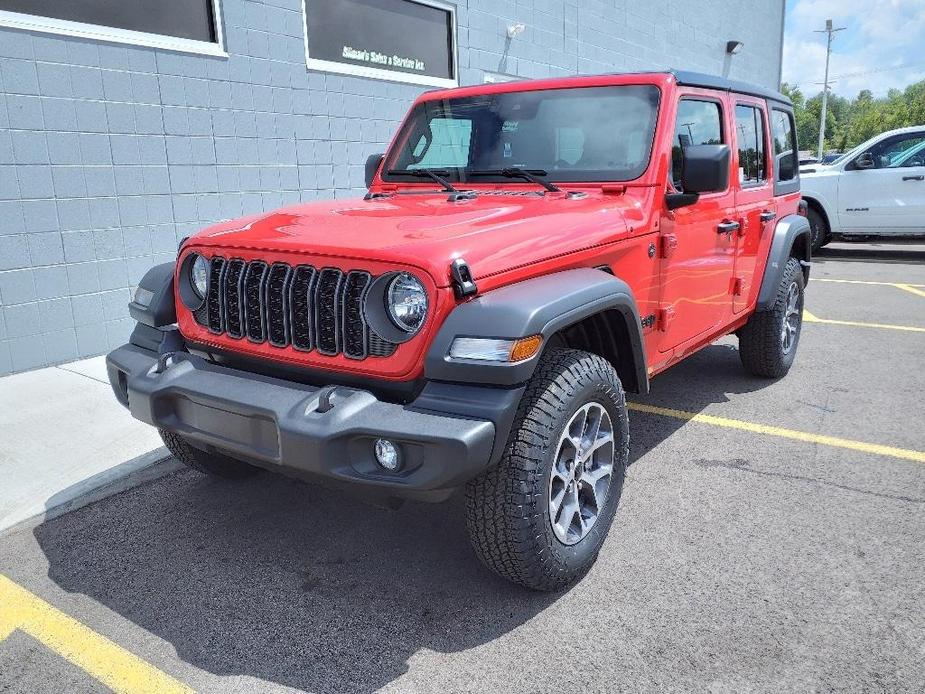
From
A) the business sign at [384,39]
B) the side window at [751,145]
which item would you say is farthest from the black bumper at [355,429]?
the business sign at [384,39]

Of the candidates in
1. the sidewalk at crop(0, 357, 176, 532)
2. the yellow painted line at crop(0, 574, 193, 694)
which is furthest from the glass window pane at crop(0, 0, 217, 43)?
the yellow painted line at crop(0, 574, 193, 694)

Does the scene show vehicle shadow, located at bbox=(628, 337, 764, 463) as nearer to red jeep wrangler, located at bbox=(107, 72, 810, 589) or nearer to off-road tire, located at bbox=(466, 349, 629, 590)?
red jeep wrangler, located at bbox=(107, 72, 810, 589)

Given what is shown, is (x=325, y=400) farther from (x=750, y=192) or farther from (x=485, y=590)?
(x=750, y=192)

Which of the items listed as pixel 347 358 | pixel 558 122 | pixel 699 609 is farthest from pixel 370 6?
pixel 699 609

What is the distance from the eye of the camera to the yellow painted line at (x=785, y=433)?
4.01 meters

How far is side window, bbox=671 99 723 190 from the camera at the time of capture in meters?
3.60

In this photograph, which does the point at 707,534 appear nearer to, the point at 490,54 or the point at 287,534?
the point at 287,534

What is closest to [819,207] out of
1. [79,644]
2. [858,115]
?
[79,644]

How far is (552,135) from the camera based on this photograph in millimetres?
3703

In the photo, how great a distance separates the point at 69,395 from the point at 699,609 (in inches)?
163

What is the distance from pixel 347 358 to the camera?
8.43 feet

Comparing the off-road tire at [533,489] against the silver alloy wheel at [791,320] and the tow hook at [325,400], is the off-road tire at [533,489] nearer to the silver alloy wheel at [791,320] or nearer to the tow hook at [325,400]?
the tow hook at [325,400]

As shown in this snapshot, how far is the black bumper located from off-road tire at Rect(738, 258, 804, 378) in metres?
3.23

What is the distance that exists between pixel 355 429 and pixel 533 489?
62cm
